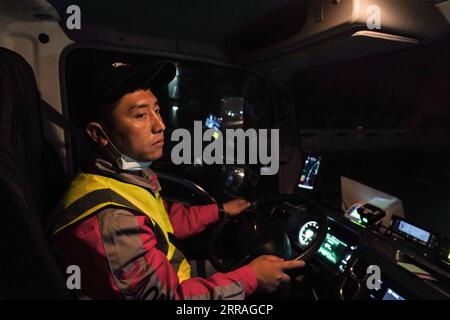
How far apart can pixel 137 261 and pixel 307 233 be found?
3.52 ft

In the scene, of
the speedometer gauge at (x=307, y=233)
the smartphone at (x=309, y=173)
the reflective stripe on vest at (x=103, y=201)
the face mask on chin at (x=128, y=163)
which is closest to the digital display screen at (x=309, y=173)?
the smartphone at (x=309, y=173)

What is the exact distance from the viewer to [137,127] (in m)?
1.38

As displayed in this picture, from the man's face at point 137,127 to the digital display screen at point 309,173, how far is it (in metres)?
1.37

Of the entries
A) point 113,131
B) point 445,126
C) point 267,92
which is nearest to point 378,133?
point 445,126

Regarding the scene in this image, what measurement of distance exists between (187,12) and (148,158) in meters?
0.92

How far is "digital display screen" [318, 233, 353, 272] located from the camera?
161 cm

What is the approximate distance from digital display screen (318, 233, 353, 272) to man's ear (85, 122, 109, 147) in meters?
1.38

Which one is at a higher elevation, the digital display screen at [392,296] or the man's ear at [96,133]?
the man's ear at [96,133]

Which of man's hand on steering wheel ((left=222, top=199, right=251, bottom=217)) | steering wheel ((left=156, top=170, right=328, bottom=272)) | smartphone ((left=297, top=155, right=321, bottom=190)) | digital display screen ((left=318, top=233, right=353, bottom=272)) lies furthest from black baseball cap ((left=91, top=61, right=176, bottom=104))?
smartphone ((left=297, top=155, right=321, bottom=190))

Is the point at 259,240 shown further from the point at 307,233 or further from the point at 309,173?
the point at 309,173

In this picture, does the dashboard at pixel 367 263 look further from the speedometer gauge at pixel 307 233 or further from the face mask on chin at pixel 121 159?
the face mask on chin at pixel 121 159

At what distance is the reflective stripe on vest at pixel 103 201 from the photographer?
1.16 metres

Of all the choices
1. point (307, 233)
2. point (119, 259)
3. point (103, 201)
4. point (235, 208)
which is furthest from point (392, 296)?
point (103, 201)
